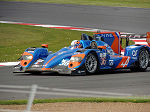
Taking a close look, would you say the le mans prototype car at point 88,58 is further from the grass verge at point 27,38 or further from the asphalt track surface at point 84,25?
the grass verge at point 27,38

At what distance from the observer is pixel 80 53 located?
42.6 feet

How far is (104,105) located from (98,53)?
5.41 m

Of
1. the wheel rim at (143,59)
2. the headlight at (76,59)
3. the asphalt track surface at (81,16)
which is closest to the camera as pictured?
the headlight at (76,59)

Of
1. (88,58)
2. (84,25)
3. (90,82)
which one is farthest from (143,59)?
(84,25)

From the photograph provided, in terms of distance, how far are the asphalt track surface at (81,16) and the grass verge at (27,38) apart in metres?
2.43

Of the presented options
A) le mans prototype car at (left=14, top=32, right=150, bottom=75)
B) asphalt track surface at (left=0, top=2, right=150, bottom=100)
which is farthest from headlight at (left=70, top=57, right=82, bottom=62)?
asphalt track surface at (left=0, top=2, right=150, bottom=100)

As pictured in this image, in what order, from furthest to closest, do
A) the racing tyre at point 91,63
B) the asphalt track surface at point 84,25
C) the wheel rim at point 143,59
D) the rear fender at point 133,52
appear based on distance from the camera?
the wheel rim at point 143,59
the rear fender at point 133,52
the racing tyre at point 91,63
the asphalt track surface at point 84,25

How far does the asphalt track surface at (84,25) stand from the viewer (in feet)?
35.2

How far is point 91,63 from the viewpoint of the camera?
1328cm

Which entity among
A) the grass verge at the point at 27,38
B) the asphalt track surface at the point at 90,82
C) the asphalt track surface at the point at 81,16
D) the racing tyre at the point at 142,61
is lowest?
the asphalt track surface at the point at 90,82

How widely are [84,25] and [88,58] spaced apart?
15243 mm

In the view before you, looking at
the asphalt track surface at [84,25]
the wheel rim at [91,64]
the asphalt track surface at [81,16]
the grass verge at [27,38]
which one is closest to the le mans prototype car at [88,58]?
the wheel rim at [91,64]

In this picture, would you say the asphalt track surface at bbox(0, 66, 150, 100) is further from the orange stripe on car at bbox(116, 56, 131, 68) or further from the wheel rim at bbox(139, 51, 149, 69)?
the wheel rim at bbox(139, 51, 149, 69)

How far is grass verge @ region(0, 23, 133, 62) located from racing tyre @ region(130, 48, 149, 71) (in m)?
5.79
